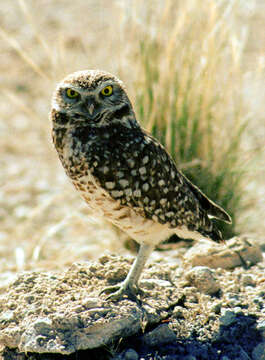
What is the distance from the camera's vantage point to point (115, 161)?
348 cm

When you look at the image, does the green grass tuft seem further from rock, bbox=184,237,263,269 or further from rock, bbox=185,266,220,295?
rock, bbox=185,266,220,295

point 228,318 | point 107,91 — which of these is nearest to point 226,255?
point 228,318

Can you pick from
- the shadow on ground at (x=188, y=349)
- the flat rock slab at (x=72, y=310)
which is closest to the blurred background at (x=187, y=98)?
the flat rock slab at (x=72, y=310)

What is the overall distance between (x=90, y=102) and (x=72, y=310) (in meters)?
1.20

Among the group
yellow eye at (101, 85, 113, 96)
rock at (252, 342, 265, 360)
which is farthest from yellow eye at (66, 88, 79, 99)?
rock at (252, 342, 265, 360)

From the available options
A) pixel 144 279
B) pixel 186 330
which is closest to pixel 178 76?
pixel 144 279

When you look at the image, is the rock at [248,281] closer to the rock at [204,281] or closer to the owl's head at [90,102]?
the rock at [204,281]

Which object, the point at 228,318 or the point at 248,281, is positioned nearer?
the point at 228,318

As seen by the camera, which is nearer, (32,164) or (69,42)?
(32,164)

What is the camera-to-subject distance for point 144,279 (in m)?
3.84

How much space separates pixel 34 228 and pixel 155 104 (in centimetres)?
248

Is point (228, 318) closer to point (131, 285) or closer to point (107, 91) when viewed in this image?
point (131, 285)

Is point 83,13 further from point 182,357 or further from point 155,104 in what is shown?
point 182,357

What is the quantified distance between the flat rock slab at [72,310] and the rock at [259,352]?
0.55 meters
